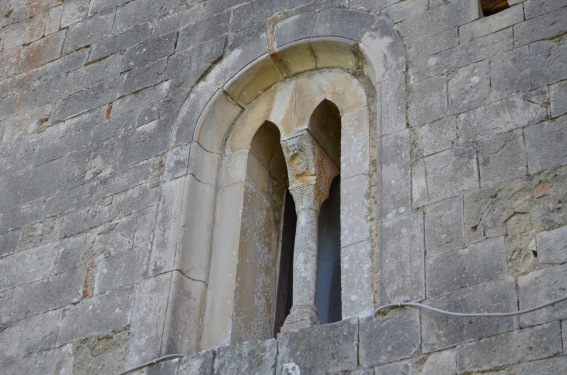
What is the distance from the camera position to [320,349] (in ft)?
17.9

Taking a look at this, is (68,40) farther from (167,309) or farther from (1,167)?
(167,309)

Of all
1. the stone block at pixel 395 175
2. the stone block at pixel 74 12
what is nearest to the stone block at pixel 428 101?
the stone block at pixel 395 175

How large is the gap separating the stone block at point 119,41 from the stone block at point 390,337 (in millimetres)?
3126

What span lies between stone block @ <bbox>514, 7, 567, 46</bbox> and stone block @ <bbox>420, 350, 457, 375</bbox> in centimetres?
181

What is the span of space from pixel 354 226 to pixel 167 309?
109 cm

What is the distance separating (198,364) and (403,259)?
3.87 ft

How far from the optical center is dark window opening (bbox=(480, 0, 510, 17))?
6.45 metres

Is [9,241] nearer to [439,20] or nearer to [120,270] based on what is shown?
[120,270]

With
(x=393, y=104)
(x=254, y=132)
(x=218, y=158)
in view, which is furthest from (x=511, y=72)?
(x=218, y=158)

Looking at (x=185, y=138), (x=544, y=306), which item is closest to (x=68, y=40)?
(x=185, y=138)

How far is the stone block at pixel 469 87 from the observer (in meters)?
5.92

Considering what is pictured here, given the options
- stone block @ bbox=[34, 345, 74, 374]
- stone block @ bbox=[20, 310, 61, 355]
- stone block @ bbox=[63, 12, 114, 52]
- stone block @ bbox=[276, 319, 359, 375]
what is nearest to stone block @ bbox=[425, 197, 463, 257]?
stone block @ bbox=[276, 319, 359, 375]

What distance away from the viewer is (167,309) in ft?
20.2

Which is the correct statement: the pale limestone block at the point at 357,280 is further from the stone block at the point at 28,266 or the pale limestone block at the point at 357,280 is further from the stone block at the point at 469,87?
the stone block at the point at 28,266
